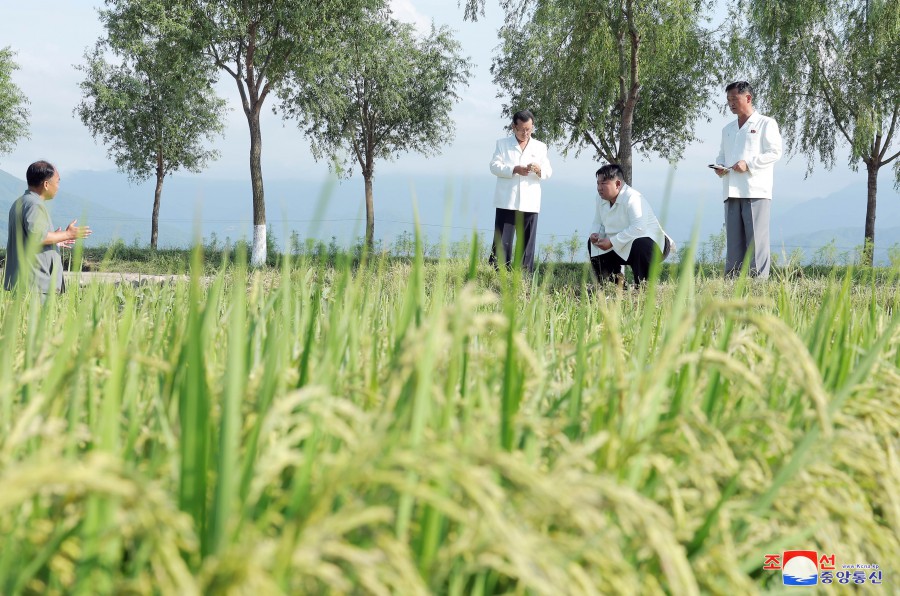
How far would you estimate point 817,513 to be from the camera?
1.02 metres

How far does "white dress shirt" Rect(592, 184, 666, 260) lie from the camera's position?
245 inches

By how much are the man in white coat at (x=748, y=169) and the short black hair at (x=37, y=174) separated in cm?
528

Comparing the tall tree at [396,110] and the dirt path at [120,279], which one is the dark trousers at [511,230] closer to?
the dirt path at [120,279]

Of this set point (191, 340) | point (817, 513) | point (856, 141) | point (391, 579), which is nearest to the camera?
point (391, 579)

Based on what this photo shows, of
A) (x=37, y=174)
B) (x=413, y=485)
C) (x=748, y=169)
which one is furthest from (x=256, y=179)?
(x=413, y=485)

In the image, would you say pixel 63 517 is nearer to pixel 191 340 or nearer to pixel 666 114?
pixel 191 340

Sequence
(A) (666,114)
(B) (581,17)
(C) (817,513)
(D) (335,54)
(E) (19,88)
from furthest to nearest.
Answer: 1. (E) (19,88)
2. (A) (666,114)
3. (D) (335,54)
4. (B) (581,17)
5. (C) (817,513)

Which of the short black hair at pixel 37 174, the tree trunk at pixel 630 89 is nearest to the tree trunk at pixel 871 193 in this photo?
the tree trunk at pixel 630 89

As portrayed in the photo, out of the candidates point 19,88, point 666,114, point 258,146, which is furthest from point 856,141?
point 19,88

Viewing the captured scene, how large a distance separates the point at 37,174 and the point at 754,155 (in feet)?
18.6

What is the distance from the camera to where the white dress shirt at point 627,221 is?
6230 millimetres

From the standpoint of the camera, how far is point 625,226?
635 centimetres

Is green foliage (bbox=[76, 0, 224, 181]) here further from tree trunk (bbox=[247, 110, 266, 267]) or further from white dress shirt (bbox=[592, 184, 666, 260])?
white dress shirt (bbox=[592, 184, 666, 260])

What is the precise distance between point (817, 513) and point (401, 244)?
44.1 feet
